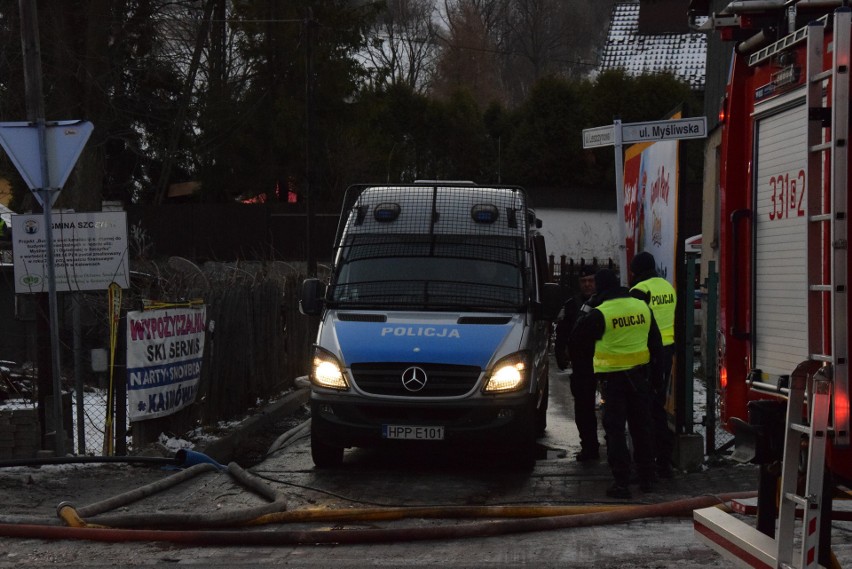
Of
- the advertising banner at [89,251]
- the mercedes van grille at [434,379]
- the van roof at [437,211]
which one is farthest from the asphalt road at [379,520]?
the van roof at [437,211]

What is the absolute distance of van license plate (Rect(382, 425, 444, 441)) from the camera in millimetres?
10102

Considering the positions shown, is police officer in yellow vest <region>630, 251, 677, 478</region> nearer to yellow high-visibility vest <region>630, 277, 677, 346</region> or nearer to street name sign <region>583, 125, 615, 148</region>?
yellow high-visibility vest <region>630, 277, 677, 346</region>

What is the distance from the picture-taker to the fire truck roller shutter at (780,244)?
519cm

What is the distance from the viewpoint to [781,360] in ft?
17.7

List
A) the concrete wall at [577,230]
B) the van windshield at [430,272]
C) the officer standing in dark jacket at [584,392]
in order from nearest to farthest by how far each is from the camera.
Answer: the officer standing in dark jacket at [584,392]
the van windshield at [430,272]
the concrete wall at [577,230]

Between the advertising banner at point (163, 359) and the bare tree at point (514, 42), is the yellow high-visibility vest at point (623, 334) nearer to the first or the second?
the advertising banner at point (163, 359)

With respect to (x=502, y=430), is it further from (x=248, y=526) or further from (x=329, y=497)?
(x=248, y=526)

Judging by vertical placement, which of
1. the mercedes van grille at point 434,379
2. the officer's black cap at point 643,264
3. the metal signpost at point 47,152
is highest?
the metal signpost at point 47,152

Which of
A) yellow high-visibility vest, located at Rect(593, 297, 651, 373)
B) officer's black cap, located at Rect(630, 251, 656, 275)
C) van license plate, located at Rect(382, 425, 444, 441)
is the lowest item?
van license plate, located at Rect(382, 425, 444, 441)

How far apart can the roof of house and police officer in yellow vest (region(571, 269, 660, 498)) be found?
45.5m

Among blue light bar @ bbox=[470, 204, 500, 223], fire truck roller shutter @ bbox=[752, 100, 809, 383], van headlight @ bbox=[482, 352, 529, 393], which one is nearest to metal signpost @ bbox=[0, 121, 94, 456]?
van headlight @ bbox=[482, 352, 529, 393]

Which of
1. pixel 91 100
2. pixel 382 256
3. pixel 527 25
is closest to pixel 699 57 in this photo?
pixel 527 25

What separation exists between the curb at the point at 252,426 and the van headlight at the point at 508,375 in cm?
286

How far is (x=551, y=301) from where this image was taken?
11031mm
